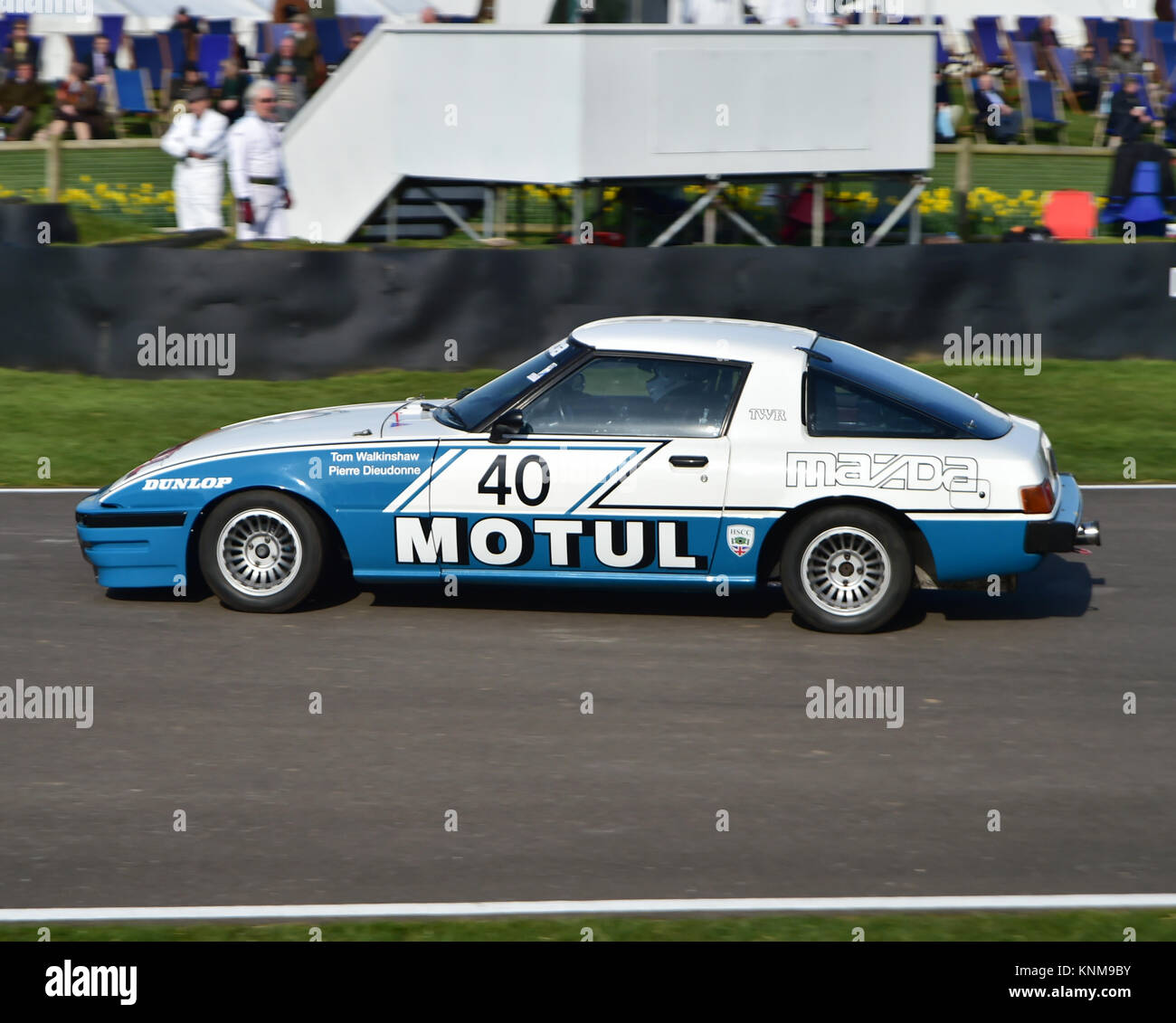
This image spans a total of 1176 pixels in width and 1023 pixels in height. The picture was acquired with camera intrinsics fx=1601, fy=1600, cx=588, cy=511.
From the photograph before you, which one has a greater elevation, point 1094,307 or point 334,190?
point 334,190

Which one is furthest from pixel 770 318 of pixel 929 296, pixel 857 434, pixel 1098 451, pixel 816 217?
pixel 857 434

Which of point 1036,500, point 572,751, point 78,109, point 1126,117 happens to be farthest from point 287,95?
point 572,751

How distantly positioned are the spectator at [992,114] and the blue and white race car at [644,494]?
17.1 meters

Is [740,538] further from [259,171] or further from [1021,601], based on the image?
[259,171]

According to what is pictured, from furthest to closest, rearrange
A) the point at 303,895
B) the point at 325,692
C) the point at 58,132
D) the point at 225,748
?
1. the point at 58,132
2. the point at 325,692
3. the point at 225,748
4. the point at 303,895

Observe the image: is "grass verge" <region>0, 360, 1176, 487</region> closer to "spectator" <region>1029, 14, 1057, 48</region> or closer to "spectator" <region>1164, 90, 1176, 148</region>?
"spectator" <region>1164, 90, 1176, 148</region>

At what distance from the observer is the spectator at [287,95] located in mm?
18328

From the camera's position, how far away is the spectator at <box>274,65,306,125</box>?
60.1 ft

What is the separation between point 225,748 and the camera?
6.16m
